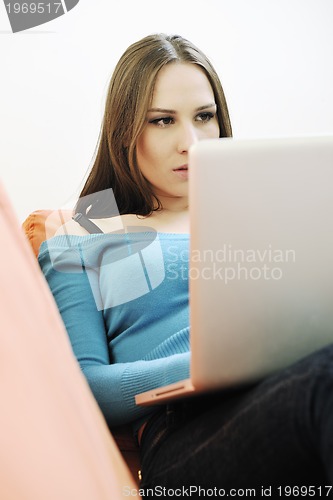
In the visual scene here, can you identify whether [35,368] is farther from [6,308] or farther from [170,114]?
[170,114]

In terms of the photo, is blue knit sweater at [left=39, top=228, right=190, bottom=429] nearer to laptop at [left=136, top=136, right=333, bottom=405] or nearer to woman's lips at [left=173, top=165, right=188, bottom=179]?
woman's lips at [left=173, top=165, right=188, bottom=179]

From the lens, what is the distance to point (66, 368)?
0.68 metres

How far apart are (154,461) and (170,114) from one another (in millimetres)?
723

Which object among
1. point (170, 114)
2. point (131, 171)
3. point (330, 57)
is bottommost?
point (330, 57)

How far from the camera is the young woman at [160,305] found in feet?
2.31

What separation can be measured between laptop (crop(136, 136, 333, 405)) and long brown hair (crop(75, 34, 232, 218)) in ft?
2.16

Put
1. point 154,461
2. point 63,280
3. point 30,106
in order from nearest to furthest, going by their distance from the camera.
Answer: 1. point 154,461
2. point 63,280
3. point 30,106

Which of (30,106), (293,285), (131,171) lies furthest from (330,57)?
(293,285)

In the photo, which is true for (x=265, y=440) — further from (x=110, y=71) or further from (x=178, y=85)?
(x=110, y=71)

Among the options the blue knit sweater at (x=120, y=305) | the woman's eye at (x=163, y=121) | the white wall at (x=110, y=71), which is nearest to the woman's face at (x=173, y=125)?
the woman's eye at (x=163, y=121)

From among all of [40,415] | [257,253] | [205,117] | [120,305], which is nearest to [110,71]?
[205,117]

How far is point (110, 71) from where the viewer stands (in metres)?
1.91

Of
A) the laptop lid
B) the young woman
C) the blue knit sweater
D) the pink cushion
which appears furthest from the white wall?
the pink cushion

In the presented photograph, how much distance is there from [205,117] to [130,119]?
0.54ft
